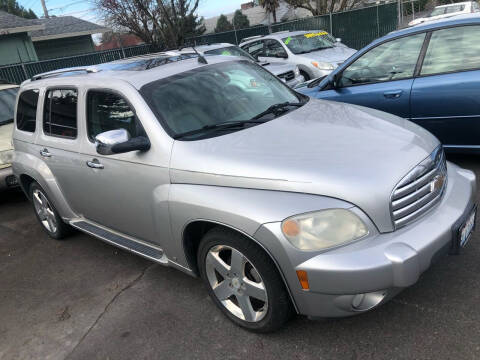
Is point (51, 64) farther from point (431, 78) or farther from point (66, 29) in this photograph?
point (431, 78)

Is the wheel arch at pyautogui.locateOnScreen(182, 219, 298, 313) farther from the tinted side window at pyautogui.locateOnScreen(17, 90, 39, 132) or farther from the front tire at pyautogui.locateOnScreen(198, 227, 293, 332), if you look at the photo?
the tinted side window at pyautogui.locateOnScreen(17, 90, 39, 132)

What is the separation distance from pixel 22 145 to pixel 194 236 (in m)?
2.62

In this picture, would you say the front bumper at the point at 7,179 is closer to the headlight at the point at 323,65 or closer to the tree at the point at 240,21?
the headlight at the point at 323,65

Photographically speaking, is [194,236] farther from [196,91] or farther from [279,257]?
[196,91]

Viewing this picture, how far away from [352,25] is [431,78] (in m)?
15.1

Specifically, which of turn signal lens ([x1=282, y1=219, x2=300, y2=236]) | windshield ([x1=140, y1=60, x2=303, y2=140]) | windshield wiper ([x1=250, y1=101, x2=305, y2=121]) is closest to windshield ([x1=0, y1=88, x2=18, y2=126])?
windshield ([x1=140, y1=60, x2=303, y2=140])

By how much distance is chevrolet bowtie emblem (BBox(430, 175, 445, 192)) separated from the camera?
2644mm

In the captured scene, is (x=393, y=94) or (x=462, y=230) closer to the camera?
(x=462, y=230)

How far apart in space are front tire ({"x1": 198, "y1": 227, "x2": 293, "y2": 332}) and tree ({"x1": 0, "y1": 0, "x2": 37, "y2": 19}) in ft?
163

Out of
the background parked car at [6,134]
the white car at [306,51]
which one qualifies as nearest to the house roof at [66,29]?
the white car at [306,51]

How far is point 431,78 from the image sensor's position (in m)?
4.50

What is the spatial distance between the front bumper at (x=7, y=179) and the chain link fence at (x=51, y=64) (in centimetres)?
1010

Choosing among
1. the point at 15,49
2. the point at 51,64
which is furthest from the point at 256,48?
the point at 15,49

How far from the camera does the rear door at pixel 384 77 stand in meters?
4.67
